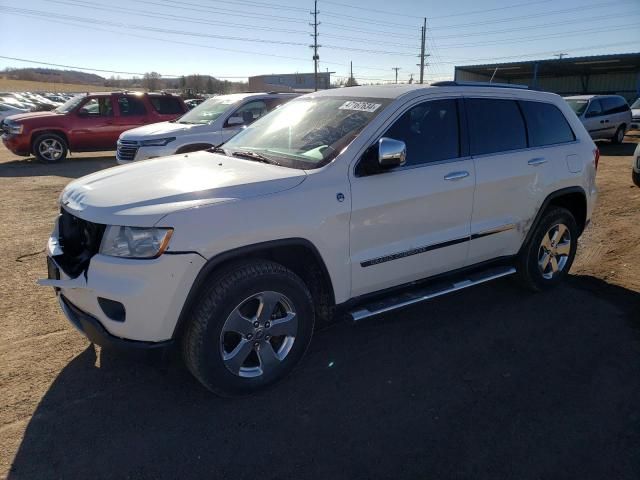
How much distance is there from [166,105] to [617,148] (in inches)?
567

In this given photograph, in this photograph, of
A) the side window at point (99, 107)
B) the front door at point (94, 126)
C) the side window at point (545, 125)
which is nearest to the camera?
the side window at point (545, 125)

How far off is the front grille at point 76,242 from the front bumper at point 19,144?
11.6 metres

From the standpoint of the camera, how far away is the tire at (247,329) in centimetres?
270

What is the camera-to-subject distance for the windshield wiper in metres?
3.35

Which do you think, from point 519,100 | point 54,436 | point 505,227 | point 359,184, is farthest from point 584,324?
point 54,436

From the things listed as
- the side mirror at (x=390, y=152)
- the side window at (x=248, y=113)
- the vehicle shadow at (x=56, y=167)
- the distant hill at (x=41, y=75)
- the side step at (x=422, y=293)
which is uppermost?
the distant hill at (x=41, y=75)

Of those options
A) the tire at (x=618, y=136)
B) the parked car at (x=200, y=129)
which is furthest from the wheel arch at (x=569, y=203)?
the tire at (x=618, y=136)

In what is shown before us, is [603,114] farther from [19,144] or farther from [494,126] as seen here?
[19,144]

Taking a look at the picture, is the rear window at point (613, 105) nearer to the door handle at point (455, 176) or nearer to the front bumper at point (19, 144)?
the door handle at point (455, 176)

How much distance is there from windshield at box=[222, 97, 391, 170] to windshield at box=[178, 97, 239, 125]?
549 cm

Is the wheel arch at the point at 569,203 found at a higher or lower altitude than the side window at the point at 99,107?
lower

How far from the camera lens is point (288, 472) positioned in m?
2.42

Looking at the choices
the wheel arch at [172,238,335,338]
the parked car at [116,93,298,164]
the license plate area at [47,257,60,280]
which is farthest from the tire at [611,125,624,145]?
the license plate area at [47,257,60,280]

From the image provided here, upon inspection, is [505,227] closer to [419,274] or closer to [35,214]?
[419,274]
